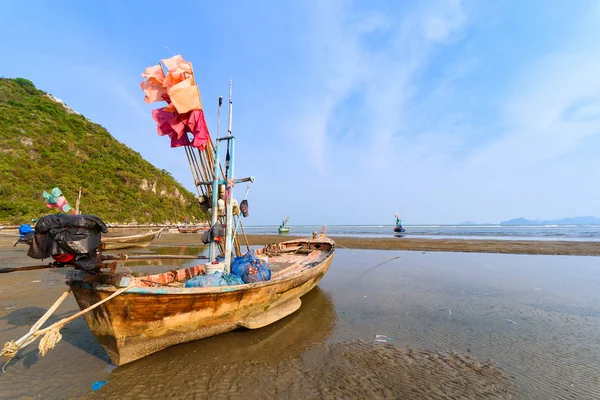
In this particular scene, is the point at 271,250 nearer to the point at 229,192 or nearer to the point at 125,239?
the point at 229,192

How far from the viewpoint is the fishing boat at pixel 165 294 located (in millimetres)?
3781

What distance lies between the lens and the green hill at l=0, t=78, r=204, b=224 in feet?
112

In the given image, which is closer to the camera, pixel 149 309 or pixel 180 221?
pixel 149 309

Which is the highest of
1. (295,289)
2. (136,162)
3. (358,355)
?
(136,162)

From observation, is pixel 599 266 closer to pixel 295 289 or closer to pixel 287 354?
pixel 295 289

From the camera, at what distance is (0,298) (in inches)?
322

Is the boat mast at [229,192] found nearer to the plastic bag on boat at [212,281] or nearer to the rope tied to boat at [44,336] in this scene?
the plastic bag on boat at [212,281]

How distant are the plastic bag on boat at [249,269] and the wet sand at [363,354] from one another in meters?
1.20

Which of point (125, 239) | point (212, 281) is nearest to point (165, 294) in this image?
point (212, 281)

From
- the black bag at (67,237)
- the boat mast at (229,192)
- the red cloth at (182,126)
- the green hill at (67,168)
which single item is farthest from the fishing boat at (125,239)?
the green hill at (67,168)

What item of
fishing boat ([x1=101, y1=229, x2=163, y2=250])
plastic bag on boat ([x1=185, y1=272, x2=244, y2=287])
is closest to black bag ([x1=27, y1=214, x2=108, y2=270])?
fishing boat ([x1=101, y1=229, x2=163, y2=250])

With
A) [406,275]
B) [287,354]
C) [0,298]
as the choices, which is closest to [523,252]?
[406,275]

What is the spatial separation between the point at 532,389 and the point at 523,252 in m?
22.1

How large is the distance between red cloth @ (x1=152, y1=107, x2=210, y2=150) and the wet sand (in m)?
4.76
